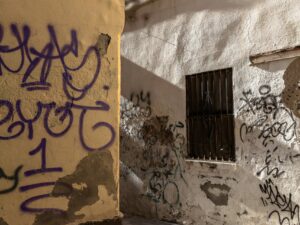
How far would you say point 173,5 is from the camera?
735 centimetres

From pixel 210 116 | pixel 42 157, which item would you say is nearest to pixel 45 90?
pixel 42 157

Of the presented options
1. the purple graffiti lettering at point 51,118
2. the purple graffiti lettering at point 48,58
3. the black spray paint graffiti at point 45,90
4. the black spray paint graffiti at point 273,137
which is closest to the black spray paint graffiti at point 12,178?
the black spray paint graffiti at point 45,90

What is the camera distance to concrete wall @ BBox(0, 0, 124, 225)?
97.7 inches

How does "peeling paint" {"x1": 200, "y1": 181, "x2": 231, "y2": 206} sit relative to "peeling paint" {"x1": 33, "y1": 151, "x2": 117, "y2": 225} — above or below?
below

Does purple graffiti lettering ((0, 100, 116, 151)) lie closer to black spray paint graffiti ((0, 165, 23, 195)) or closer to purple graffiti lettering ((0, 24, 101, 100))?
purple graffiti lettering ((0, 24, 101, 100))

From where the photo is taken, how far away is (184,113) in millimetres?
6996

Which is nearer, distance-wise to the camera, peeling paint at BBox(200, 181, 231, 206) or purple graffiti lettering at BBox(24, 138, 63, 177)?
purple graffiti lettering at BBox(24, 138, 63, 177)

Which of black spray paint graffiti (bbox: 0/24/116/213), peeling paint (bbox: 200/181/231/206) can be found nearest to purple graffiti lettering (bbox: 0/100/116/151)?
black spray paint graffiti (bbox: 0/24/116/213)

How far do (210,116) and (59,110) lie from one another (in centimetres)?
419

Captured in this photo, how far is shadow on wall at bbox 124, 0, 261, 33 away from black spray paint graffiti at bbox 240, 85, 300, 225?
57.0 inches

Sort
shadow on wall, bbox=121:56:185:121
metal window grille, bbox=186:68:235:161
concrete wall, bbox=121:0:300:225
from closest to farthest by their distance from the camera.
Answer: concrete wall, bbox=121:0:300:225 < metal window grille, bbox=186:68:235:161 < shadow on wall, bbox=121:56:185:121

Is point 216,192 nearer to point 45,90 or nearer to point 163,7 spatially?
point 163,7

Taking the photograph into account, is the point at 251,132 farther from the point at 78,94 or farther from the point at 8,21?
the point at 8,21

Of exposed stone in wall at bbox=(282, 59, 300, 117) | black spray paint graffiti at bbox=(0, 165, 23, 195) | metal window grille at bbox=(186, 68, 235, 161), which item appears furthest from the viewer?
metal window grille at bbox=(186, 68, 235, 161)
